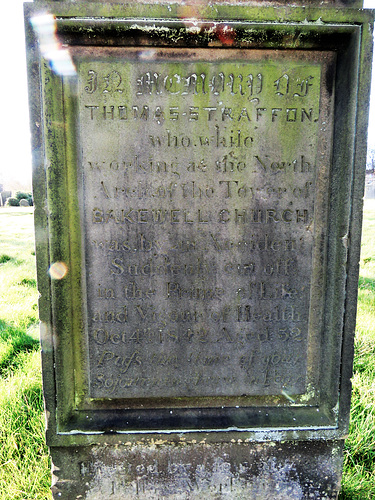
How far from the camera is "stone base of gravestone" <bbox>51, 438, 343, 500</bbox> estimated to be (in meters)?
1.85

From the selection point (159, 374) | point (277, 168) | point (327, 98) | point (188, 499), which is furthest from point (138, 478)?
point (327, 98)

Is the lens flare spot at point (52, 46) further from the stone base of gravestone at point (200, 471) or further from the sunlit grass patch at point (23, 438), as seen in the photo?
the sunlit grass patch at point (23, 438)

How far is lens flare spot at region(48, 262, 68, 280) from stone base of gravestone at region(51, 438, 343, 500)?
95 centimetres

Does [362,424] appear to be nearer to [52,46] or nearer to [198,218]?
[198,218]

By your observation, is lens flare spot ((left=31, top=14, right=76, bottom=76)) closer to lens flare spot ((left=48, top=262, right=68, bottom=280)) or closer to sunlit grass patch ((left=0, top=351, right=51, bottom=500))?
lens flare spot ((left=48, top=262, right=68, bottom=280))

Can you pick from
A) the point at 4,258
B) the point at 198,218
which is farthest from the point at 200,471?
the point at 4,258

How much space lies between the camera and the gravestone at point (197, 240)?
160 centimetres

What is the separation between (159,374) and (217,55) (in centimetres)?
166

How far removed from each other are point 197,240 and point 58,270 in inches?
28.6

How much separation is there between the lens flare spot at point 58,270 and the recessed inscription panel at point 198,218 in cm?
13

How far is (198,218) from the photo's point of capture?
1.73 m

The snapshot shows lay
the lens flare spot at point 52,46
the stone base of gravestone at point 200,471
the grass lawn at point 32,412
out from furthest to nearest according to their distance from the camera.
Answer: the grass lawn at point 32,412
the stone base of gravestone at point 200,471
the lens flare spot at point 52,46

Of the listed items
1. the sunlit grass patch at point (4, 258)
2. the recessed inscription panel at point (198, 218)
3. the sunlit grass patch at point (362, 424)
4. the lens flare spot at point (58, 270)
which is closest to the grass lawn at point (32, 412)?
the sunlit grass patch at point (362, 424)

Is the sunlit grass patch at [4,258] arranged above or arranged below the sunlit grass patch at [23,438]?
above
